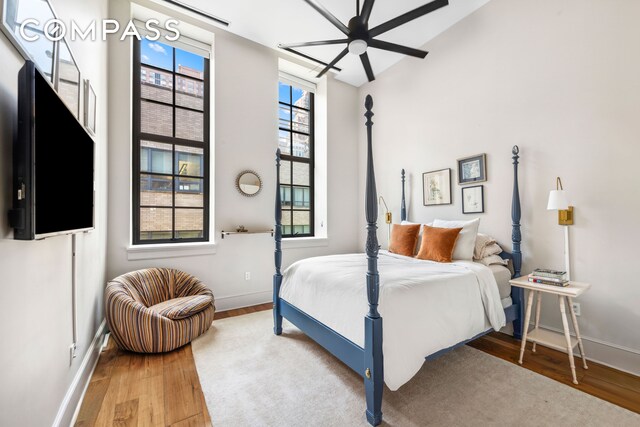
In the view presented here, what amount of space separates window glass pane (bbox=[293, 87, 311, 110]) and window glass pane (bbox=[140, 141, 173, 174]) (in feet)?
7.20

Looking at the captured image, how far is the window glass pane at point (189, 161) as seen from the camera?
342 centimetres

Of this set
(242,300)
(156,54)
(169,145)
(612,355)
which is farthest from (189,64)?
(612,355)

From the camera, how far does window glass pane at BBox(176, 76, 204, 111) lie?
3.46 meters

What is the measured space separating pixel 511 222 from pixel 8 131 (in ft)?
11.8

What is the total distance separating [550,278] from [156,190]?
4.09m

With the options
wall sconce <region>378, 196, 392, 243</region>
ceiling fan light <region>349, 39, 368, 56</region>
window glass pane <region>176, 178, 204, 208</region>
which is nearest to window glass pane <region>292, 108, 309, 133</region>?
wall sconce <region>378, 196, 392, 243</region>

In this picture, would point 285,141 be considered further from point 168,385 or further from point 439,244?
point 168,385

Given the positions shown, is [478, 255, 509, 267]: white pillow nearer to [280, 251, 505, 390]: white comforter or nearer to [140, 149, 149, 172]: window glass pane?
[280, 251, 505, 390]: white comforter

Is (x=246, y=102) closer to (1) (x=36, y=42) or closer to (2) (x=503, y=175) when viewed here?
(1) (x=36, y=42)

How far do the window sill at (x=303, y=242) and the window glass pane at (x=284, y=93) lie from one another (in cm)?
229

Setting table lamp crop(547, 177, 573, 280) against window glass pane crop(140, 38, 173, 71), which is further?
window glass pane crop(140, 38, 173, 71)

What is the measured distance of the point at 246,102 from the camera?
12.1 feet

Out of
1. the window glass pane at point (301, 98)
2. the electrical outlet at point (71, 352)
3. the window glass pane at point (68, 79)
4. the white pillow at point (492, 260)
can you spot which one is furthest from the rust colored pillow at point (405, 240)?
the window glass pane at point (68, 79)

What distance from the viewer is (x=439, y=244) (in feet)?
8.93
